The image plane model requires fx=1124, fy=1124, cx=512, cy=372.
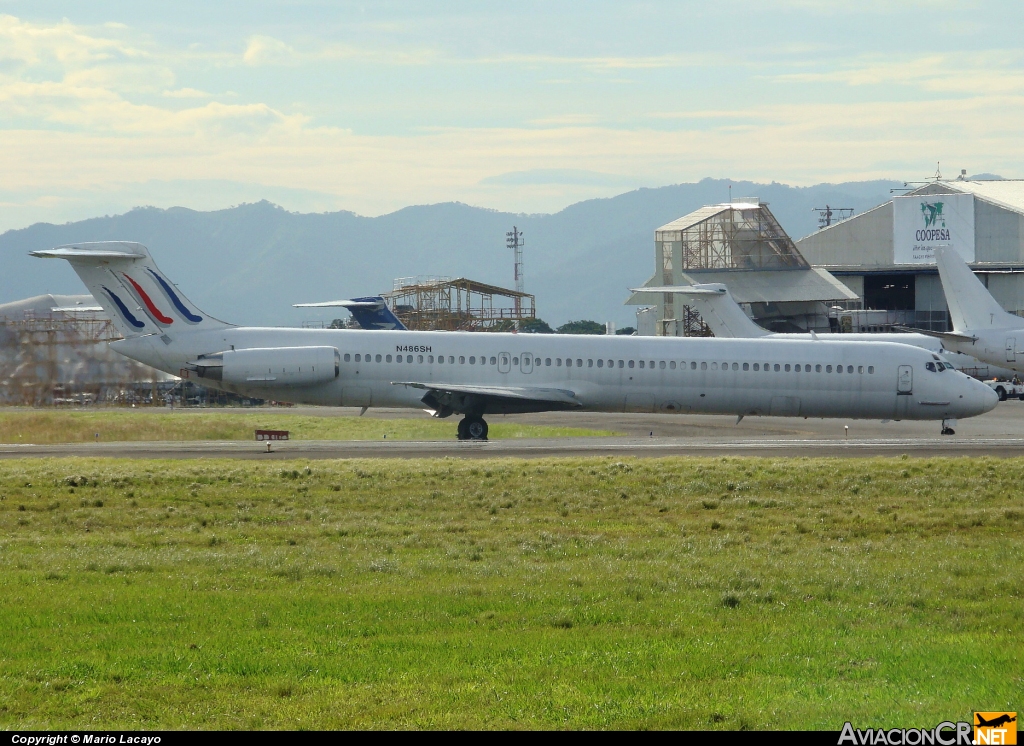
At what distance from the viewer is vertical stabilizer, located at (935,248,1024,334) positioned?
180 ft

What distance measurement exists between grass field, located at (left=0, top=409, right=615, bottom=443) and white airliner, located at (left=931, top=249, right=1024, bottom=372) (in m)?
22.6

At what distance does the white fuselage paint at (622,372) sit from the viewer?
3416 centimetres

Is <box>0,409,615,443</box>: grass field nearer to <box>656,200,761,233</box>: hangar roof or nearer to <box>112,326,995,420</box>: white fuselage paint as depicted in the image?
<box>112,326,995,420</box>: white fuselage paint

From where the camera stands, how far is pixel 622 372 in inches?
1356

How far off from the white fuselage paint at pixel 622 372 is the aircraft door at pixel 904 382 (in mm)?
31

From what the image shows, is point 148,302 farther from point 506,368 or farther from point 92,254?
point 506,368

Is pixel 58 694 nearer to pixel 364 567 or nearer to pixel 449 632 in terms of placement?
pixel 449 632

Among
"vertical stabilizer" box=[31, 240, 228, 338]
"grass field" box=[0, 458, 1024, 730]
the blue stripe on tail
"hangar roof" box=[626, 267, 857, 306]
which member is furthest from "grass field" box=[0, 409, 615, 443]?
"hangar roof" box=[626, 267, 857, 306]

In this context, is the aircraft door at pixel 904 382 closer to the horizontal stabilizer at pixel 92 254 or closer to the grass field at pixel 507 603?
the grass field at pixel 507 603

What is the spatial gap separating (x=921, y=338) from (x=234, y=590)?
48426 mm

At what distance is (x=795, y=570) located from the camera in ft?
42.9

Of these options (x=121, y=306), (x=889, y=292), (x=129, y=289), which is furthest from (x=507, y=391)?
(x=889, y=292)

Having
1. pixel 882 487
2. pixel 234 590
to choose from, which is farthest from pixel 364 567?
pixel 882 487

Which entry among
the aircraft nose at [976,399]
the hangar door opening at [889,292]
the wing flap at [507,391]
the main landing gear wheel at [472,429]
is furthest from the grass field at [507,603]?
the hangar door opening at [889,292]
